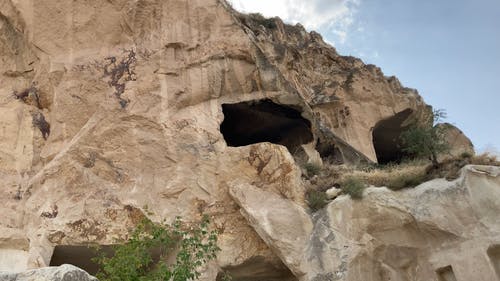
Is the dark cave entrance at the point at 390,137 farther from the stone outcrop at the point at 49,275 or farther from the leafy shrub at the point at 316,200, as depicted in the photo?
the stone outcrop at the point at 49,275

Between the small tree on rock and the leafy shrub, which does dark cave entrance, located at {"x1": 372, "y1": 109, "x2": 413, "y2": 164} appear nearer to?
the small tree on rock

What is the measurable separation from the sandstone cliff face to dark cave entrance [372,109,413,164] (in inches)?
159

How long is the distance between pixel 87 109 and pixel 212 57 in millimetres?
2785

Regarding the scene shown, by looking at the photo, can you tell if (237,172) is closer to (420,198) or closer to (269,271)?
(269,271)

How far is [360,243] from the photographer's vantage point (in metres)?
9.36

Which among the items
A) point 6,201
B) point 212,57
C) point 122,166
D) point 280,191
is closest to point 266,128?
point 212,57

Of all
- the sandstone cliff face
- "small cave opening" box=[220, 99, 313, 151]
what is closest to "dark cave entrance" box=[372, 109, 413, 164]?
"small cave opening" box=[220, 99, 313, 151]

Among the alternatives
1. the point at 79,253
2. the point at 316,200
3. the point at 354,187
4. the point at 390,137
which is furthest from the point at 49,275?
the point at 390,137

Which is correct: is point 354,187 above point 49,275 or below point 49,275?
above

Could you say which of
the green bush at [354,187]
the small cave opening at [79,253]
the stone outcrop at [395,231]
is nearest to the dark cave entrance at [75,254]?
the small cave opening at [79,253]

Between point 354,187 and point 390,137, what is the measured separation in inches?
322

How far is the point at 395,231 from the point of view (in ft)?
31.3

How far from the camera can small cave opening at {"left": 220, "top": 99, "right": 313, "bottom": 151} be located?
41.7ft

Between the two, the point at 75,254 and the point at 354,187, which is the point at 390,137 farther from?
the point at 75,254
